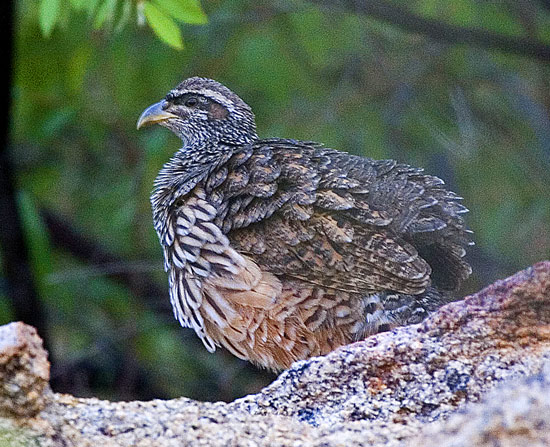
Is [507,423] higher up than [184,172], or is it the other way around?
[184,172]

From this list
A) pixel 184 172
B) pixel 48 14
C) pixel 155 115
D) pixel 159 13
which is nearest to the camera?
pixel 48 14

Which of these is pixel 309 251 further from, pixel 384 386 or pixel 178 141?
pixel 178 141

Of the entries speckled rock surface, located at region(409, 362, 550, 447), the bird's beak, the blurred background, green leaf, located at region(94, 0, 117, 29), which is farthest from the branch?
speckled rock surface, located at region(409, 362, 550, 447)

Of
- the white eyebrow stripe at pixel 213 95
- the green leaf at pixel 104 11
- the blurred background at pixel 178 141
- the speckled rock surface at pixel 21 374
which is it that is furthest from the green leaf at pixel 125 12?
the speckled rock surface at pixel 21 374

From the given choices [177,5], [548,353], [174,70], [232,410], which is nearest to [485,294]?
[548,353]

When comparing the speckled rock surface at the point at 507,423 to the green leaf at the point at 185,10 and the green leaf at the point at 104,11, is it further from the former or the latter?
the green leaf at the point at 104,11

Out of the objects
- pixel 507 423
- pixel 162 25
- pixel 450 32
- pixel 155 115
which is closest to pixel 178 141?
pixel 450 32
